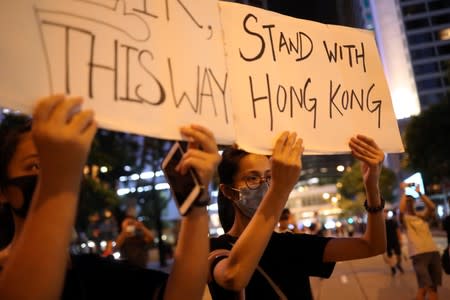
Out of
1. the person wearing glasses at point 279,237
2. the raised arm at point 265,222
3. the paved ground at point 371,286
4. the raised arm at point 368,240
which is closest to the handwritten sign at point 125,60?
the raised arm at point 265,222

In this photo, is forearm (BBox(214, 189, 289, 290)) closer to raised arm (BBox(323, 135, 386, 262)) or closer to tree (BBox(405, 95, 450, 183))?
raised arm (BBox(323, 135, 386, 262))

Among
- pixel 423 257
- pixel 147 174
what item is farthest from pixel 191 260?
pixel 147 174

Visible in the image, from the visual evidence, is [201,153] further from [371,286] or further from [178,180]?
[371,286]

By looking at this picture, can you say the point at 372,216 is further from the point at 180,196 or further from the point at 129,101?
the point at 129,101

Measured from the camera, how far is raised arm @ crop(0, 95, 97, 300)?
1034 mm

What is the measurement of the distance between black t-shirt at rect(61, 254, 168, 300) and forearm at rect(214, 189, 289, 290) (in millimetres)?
259

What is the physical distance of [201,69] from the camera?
167cm

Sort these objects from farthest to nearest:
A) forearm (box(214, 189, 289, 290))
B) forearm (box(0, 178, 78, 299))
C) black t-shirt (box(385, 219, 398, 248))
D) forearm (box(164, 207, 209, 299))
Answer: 1. black t-shirt (box(385, 219, 398, 248))
2. forearm (box(214, 189, 289, 290))
3. forearm (box(164, 207, 209, 299))
4. forearm (box(0, 178, 78, 299))

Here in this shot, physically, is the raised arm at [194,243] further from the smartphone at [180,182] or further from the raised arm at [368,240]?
the raised arm at [368,240]

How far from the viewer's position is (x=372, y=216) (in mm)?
2418

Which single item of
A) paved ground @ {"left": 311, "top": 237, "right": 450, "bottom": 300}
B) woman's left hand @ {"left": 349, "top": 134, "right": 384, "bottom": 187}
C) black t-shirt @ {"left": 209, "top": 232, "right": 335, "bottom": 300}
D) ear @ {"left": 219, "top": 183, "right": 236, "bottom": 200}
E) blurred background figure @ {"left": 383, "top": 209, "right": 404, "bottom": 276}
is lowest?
paved ground @ {"left": 311, "top": 237, "right": 450, "bottom": 300}

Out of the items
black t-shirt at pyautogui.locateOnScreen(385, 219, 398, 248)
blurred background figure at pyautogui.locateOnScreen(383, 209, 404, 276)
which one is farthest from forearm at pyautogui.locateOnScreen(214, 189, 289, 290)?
black t-shirt at pyautogui.locateOnScreen(385, 219, 398, 248)

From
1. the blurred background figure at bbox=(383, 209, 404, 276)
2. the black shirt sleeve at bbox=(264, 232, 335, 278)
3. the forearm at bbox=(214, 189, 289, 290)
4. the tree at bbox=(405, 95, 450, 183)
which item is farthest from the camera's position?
the tree at bbox=(405, 95, 450, 183)

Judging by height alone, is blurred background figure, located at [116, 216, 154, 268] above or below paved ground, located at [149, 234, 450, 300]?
above
